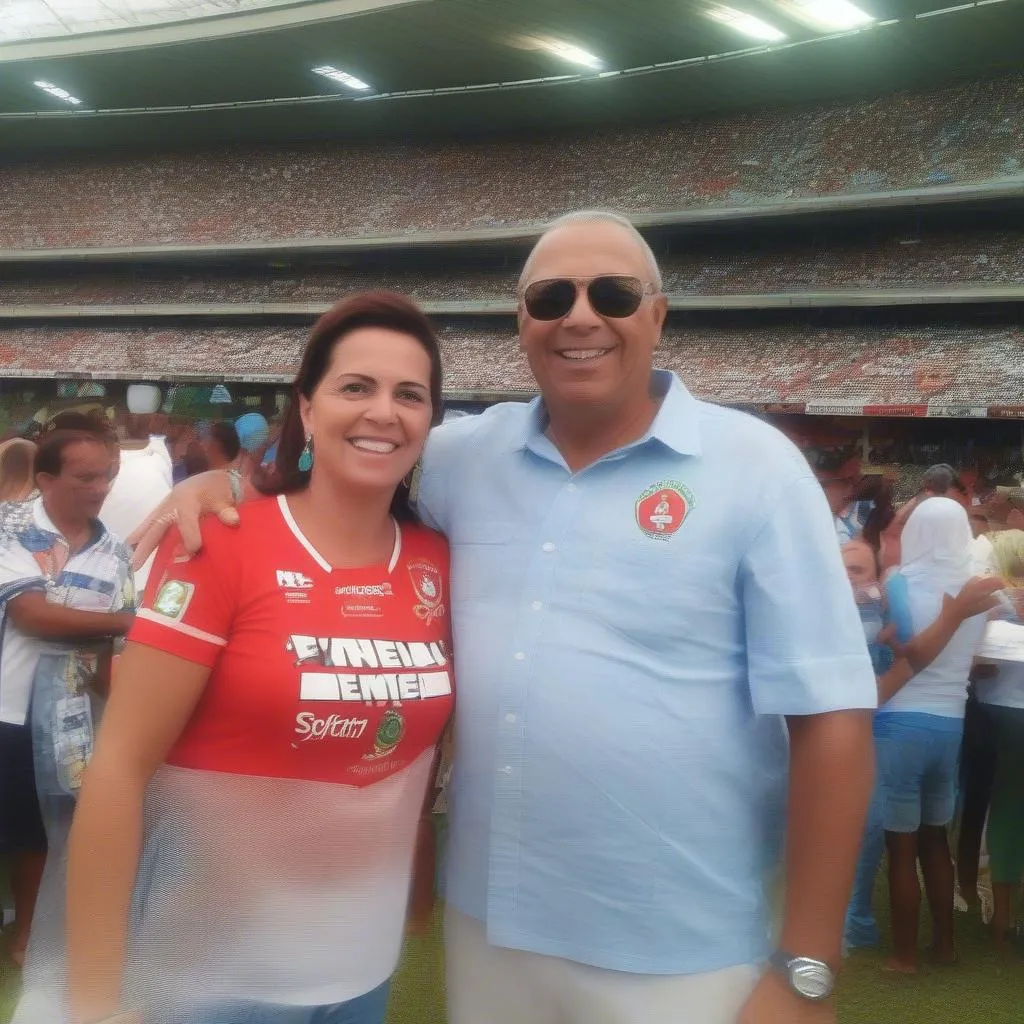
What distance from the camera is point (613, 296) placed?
1861 mm

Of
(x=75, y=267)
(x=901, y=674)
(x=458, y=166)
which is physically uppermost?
(x=458, y=166)

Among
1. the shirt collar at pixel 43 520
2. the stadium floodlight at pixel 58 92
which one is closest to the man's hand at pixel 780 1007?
the shirt collar at pixel 43 520

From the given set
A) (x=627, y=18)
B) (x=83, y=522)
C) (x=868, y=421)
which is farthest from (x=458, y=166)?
(x=83, y=522)

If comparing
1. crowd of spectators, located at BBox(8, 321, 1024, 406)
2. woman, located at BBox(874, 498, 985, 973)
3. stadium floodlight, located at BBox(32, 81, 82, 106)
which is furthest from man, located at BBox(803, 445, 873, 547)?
stadium floodlight, located at BBox(32, 81, 82, 106)

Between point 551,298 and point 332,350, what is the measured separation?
389mm

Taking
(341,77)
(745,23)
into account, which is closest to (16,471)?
(745,23)

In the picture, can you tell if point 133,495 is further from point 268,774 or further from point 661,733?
point 661,733

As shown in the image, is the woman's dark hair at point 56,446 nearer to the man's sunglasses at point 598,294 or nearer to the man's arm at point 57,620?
the man's arm at point 57,620

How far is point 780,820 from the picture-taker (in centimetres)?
180

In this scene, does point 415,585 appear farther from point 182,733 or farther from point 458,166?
point 458,166

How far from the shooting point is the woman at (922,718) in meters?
4.10

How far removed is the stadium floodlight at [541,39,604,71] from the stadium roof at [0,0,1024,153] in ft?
0.16

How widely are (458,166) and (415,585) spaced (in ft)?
94.7

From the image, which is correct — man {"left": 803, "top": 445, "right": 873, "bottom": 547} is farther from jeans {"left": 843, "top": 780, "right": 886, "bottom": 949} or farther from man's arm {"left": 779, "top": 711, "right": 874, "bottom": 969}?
man's arm {"left": 779, "top": 711, "right": 874, "bottom": 969}
